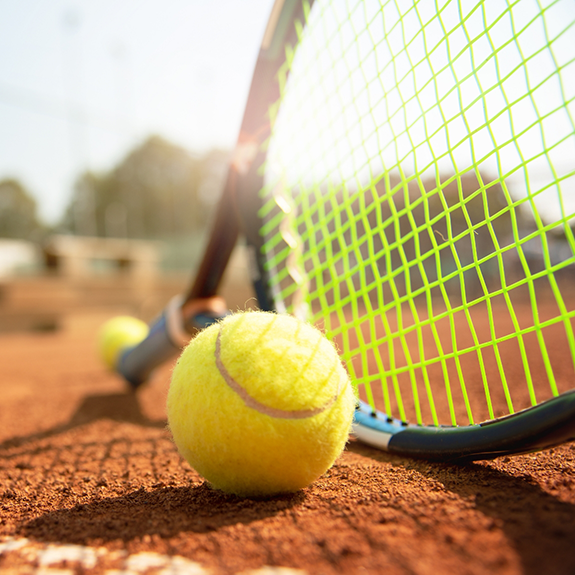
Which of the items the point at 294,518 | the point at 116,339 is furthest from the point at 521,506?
the point at 116,339

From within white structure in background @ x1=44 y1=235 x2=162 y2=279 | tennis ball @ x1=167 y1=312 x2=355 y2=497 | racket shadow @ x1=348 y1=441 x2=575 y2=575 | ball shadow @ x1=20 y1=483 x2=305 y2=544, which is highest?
white structure in background @ x1=44 y1=235 x2=162 y2=279

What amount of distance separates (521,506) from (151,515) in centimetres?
78

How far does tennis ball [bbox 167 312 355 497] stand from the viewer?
3.61 ft

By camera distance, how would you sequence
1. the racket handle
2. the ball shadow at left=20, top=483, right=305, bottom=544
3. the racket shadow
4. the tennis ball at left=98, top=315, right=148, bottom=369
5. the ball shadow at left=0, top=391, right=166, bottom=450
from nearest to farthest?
the racket shadow
the ball shadow at left=20, top=483, right=305, bottom=544
the ball shadow at left=0, top=391, right=166, bottom=450
the racket handle
the tennis ball at left=98, top=315, right=148, bottom=369

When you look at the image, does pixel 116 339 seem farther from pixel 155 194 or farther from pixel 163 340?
pixel 155 194

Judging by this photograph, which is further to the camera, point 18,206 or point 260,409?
point 18,206

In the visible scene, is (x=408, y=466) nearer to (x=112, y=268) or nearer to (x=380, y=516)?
(x=380, y=516)

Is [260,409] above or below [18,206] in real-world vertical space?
below

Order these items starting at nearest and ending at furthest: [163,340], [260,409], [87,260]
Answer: [260,409], [163,340], [87,260]

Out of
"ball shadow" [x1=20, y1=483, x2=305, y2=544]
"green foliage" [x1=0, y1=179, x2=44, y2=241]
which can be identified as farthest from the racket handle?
"green foliage" [x1=0, y1=179, x2=44, y2=241]

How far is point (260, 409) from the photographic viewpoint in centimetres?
111

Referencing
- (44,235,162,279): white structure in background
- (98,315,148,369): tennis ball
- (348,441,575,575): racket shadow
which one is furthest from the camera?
(44,235,162,279): white structure in background

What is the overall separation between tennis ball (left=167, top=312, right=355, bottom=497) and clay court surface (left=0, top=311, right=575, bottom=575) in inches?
3.0

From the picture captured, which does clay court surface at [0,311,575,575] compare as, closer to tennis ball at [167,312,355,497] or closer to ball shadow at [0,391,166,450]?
tennis ball at [167,312,355,497]
